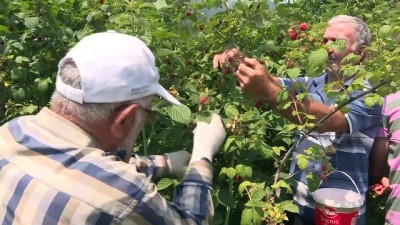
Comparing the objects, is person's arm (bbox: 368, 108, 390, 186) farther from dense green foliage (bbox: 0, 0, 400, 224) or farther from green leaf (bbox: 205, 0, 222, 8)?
green leaf (bbox: 205, 0, 222, 8)

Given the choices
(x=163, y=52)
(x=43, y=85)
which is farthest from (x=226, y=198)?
(x=43, y=85)

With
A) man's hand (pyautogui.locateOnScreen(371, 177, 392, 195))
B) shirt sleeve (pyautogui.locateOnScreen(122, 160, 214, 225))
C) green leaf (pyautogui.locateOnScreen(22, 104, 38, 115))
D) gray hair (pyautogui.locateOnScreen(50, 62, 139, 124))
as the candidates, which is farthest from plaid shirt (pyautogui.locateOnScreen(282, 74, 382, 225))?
green leaf (pyautogui.locateOnScreen(22, 104, 38, 115))

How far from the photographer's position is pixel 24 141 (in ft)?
4.78

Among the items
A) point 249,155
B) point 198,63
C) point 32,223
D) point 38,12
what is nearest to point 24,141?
point 32,223

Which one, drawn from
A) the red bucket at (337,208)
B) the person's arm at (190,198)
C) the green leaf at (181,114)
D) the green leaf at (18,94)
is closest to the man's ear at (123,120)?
the person's arm at (190,198)

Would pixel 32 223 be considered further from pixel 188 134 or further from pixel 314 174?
pixel 314 174

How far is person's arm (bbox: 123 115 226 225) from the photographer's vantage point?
1.41m

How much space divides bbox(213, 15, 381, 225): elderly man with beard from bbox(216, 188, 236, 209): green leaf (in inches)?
12.4

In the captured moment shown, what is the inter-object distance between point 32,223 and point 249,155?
1144mm

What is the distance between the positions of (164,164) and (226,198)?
0.48 meters

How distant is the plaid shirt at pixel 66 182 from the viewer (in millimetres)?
1357

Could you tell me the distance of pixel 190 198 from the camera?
1.57m

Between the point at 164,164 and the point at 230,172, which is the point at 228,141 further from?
the point at 164,164

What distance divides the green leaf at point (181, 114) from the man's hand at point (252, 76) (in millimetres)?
268
